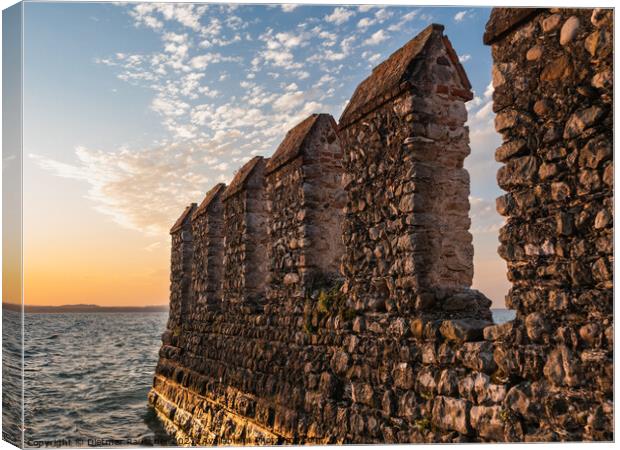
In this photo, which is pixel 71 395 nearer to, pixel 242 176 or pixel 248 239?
pixel 248 239

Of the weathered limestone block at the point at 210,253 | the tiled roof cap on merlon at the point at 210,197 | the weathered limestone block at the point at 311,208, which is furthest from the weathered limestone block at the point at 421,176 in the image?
the tiled roof cap on merlon at the point at 210,197

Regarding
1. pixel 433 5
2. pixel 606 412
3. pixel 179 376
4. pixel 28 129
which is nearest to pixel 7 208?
pixel 28 129

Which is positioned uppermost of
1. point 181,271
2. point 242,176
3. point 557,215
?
point 242,176

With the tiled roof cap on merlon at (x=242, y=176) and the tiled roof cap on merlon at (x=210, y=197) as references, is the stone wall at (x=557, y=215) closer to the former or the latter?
the tiled roof cap on merlon at (x=242, y=176)

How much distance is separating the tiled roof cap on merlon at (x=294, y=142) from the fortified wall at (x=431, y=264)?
0.10 feet

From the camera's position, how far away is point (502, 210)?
4.43 meters

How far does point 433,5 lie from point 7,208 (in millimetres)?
4045

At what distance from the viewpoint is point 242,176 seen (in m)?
10.1

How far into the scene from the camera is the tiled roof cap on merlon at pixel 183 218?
14.8m

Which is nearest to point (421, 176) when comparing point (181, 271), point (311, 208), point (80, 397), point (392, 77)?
point (392, 77)

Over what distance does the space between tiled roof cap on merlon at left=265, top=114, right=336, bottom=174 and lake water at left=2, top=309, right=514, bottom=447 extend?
3.30 metres

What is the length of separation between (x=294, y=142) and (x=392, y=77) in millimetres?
2431

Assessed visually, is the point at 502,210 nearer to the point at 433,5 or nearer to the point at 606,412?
the point at 606,412

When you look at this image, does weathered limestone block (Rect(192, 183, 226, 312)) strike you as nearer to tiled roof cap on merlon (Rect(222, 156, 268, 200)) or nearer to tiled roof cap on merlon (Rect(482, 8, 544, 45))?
tiled roof cap on merlon (Rect(222, 156, 268, 200))
